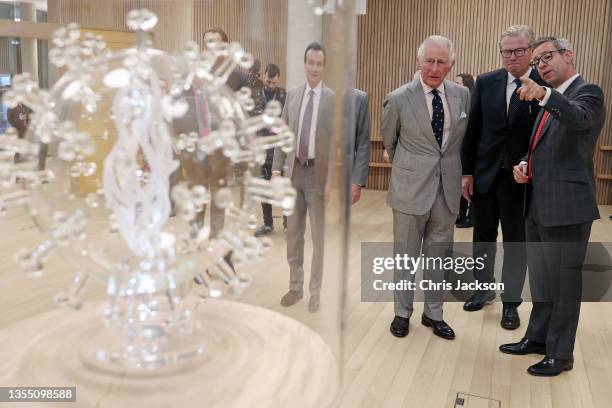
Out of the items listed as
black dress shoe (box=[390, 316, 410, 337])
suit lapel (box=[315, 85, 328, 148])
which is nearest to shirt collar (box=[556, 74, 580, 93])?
black dress shoe (box=[390, 316, 410, 337])

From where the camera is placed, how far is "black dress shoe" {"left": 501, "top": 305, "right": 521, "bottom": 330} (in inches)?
123

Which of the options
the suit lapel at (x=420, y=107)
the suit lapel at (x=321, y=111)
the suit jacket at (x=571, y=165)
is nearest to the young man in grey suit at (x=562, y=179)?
the suit jacket at (x=571, y=165)

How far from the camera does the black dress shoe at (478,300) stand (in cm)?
340

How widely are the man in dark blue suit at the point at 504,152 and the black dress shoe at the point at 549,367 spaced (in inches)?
20.3

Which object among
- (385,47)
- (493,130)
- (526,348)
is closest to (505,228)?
(493,130)

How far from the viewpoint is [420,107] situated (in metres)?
2.77

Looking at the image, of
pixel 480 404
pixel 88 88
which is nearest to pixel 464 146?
pixel 480 404

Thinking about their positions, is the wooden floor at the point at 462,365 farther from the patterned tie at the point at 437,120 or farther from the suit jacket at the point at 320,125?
the patterned tie at the point at 437,120

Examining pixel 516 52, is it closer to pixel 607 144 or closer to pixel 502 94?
pixel 502 94

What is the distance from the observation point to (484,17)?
705cm

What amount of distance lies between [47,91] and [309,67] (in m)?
0.44

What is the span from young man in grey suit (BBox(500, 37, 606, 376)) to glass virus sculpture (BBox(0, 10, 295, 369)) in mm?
1767

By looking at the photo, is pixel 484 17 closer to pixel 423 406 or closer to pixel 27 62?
pixel 423 406

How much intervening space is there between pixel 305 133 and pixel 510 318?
253 cm
